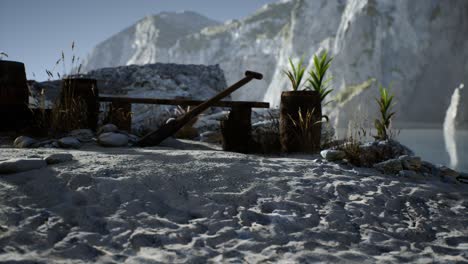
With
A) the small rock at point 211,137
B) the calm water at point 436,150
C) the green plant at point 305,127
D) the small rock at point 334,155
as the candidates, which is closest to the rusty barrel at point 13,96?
the small rock at point 211,137

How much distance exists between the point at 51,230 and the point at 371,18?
154ft

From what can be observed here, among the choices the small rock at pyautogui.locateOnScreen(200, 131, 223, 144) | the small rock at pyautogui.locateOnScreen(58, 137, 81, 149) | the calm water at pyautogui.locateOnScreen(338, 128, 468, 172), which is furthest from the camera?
the calm water at pyautogui.locateOnScreen(338, 128, 468, 172)

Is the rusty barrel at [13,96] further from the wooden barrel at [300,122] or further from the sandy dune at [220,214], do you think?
the wooden barrel at [300,122]

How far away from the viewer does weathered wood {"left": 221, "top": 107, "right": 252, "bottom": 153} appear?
15.3ft

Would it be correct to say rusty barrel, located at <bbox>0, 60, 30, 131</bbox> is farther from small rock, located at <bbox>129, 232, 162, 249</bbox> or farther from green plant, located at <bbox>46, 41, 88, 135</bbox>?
small rock, located at <bbox>129, 232, 162, 249</bbox>

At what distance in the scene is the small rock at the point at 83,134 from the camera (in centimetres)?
481

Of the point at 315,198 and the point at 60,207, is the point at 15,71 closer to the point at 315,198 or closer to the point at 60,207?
the point at 60,207

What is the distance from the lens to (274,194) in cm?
279

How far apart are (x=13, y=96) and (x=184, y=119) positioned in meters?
2.66

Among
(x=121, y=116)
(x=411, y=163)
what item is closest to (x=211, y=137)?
(x=121, y=116)

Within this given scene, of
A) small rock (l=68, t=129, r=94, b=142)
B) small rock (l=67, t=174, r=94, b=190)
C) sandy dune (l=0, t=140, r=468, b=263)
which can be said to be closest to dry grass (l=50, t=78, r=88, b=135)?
small rock (l=68, t=129, r=94, b=142)

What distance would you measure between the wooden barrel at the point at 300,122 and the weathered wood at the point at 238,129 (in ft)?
1.57

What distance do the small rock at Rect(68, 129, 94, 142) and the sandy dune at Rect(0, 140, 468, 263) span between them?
1311mm

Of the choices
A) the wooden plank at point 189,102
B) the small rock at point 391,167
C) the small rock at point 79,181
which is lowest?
the small rock at point 79,181
